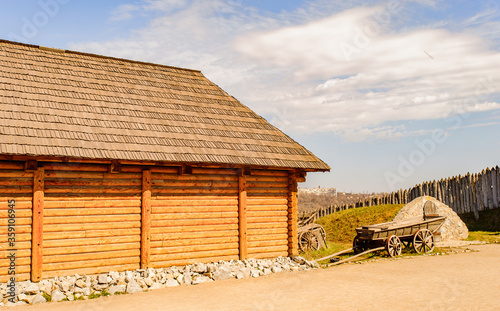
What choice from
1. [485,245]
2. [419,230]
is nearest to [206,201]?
[419,230]

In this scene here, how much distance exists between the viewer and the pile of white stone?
9039 mm

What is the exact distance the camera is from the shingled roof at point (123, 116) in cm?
991

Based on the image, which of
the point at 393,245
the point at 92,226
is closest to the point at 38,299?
the point at 92,226

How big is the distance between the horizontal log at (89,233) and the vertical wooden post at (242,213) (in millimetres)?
2775

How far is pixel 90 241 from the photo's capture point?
33.1ft

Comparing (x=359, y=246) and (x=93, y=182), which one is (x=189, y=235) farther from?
(x=359, y=246)

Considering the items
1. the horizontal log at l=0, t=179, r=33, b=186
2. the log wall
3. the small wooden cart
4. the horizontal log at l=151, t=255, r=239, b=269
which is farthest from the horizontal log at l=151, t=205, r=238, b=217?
the small wooden cart

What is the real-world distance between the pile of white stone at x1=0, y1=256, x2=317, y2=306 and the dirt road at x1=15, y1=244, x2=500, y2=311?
→ 35 cm

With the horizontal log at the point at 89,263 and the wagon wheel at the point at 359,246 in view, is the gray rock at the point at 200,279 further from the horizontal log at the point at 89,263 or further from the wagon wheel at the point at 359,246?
the wagon wheel at the point at 359,246

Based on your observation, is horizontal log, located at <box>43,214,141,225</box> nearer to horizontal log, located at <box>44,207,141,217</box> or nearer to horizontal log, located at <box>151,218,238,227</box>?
horizontal log, located at <box>44,207,141,217</box>

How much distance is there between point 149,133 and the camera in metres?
11.3

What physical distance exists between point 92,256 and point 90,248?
18 cm

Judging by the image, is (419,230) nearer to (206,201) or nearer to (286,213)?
(286,213)

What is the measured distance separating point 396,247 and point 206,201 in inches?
276
